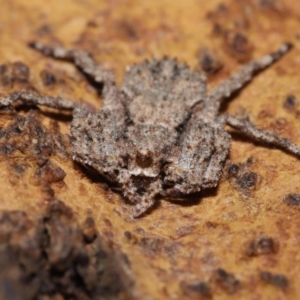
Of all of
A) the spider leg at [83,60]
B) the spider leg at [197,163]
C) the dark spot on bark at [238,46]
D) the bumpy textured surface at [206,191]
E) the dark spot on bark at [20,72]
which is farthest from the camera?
the dark spot on bark at [238,46]

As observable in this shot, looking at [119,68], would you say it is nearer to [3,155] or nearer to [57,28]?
[57,28]

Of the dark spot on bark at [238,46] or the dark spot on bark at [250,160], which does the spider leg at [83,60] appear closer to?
the dark spot on bark at [238,46]

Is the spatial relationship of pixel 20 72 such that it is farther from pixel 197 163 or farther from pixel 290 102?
pixel 290 102

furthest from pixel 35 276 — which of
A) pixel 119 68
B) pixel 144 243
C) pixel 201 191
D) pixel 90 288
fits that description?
pixel 119 68

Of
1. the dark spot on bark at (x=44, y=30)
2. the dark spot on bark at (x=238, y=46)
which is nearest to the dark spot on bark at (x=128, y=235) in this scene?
the dark spot on bark at (x=238, y=46)

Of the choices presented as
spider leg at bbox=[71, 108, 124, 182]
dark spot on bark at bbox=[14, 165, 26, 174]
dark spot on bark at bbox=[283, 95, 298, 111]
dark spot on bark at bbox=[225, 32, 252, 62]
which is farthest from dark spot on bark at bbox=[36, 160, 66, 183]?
dark spot on bark at bbox=[225, 32, 252, 62]

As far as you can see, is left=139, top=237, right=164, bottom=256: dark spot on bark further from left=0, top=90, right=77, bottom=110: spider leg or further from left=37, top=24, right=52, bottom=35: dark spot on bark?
left=37, top=24, right=52, bottom=35: dark spot on bark
